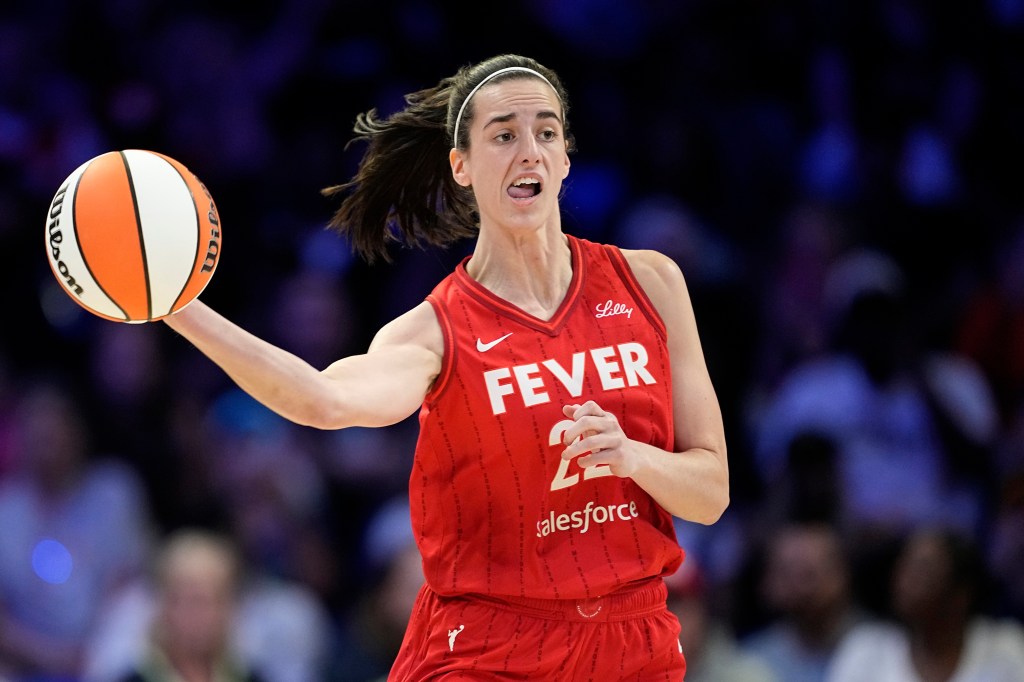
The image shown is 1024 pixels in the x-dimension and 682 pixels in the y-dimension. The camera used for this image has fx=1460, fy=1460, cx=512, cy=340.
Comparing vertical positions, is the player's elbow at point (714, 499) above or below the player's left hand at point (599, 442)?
below

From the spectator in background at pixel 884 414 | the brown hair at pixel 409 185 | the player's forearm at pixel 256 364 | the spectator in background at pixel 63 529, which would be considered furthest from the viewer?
the spectator in background at pixel 884 414

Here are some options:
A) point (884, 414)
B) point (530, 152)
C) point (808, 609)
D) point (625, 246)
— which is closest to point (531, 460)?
point (530, 152)

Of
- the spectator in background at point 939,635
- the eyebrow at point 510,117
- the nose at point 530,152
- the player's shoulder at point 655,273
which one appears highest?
the eyebrow at point 510,117

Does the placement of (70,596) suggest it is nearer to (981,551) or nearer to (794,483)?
(794,483)

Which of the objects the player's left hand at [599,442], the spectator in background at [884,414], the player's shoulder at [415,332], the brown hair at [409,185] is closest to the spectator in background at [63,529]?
A: the brown hair at [409,185]

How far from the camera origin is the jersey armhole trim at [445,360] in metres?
4.26

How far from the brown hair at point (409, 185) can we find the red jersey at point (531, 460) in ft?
2.26

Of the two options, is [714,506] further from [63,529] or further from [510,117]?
[63,529]

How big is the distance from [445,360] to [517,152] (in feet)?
2.18

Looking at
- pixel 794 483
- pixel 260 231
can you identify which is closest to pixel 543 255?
pixel 794 483

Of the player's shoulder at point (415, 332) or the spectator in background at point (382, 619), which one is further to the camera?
the spectator in background at point (382, 619)

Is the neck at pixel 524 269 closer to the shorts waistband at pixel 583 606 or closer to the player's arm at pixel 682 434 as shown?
the player's arm at pixel 682 434

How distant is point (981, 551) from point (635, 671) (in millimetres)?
3957

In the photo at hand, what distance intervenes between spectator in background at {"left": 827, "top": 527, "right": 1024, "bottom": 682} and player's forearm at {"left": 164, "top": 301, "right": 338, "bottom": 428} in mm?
3784
